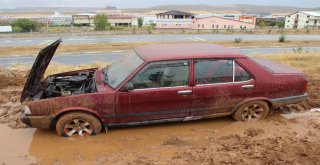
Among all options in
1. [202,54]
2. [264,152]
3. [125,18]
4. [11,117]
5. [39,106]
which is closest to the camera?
[264,152]

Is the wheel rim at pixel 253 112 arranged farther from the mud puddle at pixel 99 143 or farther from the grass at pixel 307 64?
the grass at pixel 307 64

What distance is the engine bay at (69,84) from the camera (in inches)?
210

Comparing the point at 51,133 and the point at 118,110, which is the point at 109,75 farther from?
the point at 51,133

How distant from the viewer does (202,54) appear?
5230 millimetres

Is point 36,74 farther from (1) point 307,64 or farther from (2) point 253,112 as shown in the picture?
(1) point 307,64

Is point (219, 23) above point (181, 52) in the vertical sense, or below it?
above

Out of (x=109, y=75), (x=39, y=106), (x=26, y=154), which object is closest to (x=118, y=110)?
(x=109, y=75)

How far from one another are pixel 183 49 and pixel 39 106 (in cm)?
278

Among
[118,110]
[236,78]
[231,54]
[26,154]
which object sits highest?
[231,54]

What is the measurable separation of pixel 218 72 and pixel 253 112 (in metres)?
1.20

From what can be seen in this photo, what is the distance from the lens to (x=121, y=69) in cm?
536

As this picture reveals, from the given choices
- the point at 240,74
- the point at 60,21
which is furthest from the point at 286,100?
the point at 60,21

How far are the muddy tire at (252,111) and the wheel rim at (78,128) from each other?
277cm

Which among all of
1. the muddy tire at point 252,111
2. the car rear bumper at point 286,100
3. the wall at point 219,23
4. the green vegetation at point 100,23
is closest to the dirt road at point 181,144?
the muddy tire at point 252,111
